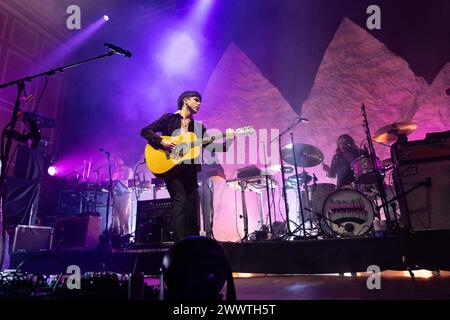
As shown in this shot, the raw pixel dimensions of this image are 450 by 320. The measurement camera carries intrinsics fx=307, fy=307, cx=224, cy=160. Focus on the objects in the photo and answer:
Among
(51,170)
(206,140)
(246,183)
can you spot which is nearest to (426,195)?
(206,140)

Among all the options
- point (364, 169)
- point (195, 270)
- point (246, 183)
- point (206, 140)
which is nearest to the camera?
point (195, 270)

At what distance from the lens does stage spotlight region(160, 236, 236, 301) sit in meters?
1.38

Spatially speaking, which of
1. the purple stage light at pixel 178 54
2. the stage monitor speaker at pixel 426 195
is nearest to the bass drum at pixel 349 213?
the stage monitor speaker at pixel 426 195

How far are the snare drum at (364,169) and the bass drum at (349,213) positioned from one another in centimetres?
31

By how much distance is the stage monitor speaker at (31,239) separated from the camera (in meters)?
4.86

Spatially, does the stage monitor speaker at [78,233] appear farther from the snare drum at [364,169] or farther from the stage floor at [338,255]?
the snare drum at [364,169]

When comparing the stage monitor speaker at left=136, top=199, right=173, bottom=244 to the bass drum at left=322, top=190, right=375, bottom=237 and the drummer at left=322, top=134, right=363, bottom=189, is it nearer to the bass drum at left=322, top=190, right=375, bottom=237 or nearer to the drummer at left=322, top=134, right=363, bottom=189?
the bass drum at left=322, top=190, right=375, bottom=237

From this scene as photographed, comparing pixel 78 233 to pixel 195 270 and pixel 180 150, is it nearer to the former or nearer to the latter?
pixel 180 150

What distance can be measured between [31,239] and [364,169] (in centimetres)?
523

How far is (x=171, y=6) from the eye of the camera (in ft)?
28.4

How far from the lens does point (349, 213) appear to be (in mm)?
3867
